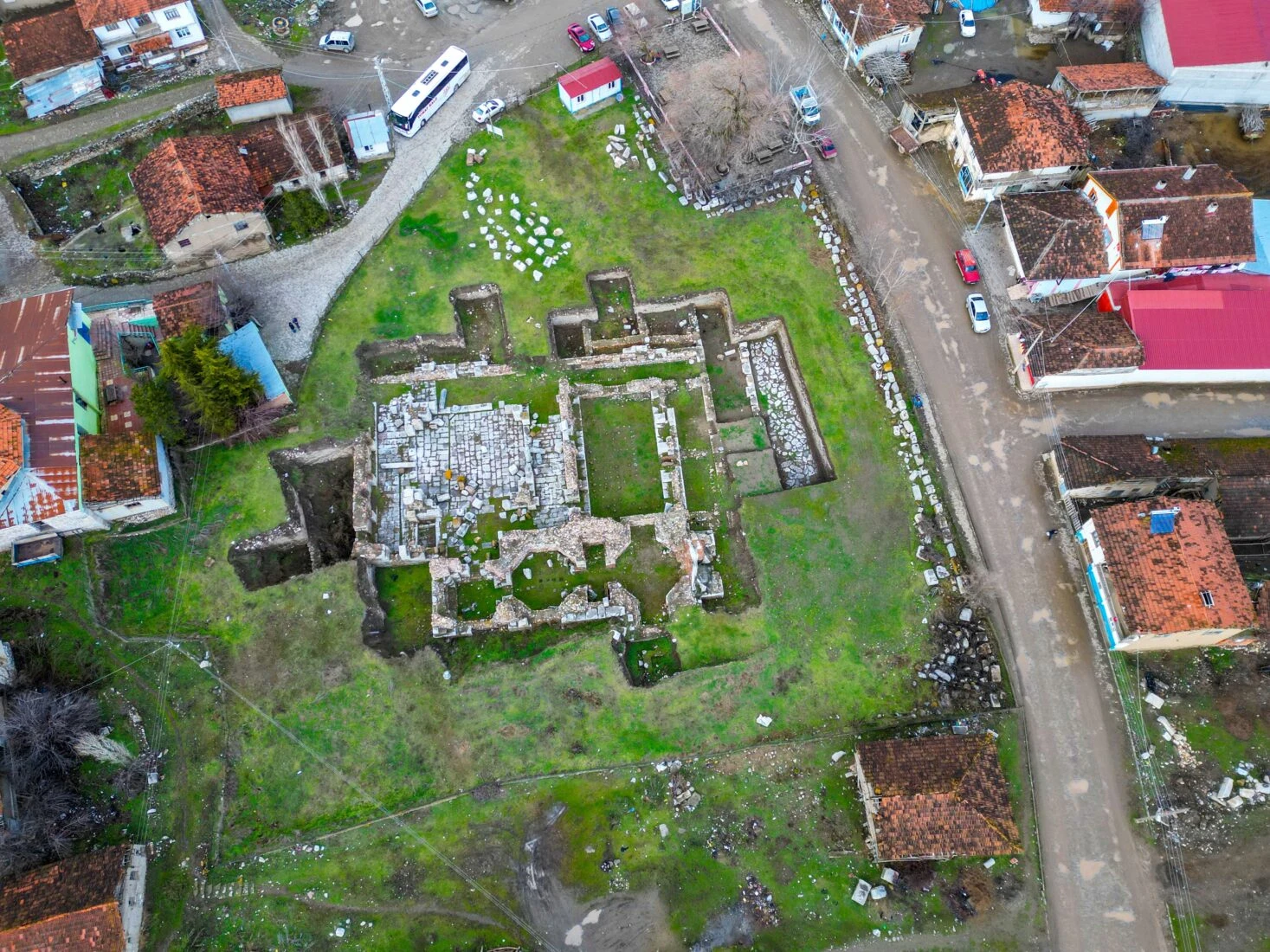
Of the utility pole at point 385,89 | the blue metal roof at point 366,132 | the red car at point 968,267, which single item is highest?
the utility pole at point 385,89

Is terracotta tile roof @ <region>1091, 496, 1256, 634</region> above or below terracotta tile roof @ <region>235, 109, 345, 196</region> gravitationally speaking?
below

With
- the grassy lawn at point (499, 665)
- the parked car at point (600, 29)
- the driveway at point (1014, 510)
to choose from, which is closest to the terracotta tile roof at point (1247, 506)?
the driveway at point (1014, 510)

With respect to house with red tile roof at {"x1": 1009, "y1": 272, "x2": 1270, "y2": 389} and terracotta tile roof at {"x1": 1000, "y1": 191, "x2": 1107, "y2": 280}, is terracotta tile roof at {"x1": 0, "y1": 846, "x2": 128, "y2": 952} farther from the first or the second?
terracotta tile roof at {"x1": 1000, "y1": 191, "x2": 1107, "y2": 280}

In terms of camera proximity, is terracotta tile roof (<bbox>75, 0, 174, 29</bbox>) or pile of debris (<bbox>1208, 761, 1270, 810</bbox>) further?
terracotta tile roof (<bbox>75, 0, 174, 29</bbox>)

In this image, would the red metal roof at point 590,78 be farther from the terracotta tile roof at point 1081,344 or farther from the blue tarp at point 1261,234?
the blue tarp at point 1261,234

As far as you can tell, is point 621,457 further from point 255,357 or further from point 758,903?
point 758,903

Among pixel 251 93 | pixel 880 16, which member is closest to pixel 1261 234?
pixel 880 16

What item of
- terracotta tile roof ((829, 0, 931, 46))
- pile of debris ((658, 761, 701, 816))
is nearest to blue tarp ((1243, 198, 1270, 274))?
terracotta tile roof ((829, 0, 931, 46))
